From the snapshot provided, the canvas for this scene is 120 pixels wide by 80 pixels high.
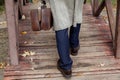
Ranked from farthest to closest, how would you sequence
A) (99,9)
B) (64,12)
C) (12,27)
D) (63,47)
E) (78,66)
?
(99,9)
(78,66)
(12,27)
(63,47)
(64,12)

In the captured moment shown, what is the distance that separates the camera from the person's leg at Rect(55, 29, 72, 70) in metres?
4.29

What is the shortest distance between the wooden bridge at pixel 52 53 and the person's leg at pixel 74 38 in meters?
0.11

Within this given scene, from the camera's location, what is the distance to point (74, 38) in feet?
16.1

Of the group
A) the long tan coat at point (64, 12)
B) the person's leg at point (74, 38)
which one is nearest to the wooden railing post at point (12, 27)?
the long tan coat at point (64, 12)

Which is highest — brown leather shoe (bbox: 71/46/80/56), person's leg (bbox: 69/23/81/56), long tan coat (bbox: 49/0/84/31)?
long tan coat (bbox: 49/0/84/31)

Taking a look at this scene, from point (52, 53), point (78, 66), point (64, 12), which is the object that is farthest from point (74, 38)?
point (64, 12)

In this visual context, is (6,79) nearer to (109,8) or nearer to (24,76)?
(24,76)

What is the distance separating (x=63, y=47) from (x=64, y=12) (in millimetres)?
462

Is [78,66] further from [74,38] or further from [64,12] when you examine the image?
[64,12]

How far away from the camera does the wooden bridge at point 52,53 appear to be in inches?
182

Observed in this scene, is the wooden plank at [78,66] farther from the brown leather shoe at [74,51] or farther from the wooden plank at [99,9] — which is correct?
the wooden plank at [99,9]

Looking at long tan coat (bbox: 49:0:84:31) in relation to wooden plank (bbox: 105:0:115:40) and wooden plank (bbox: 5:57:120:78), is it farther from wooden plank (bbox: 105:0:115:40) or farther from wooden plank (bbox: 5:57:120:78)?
wooden plank (bbox: 105:0:115:40)

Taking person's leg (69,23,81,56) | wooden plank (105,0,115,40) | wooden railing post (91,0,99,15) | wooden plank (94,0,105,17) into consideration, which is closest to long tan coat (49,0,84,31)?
person's leg (69,23,81,56)

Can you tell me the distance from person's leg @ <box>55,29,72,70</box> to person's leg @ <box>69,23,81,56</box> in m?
0.46
